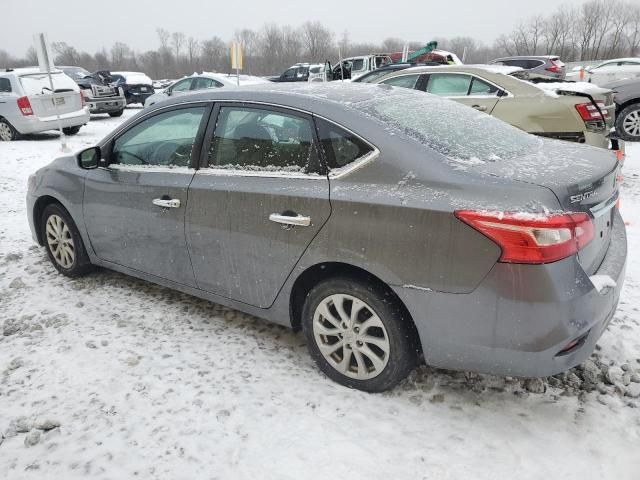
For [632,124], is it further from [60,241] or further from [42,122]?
[42,122]

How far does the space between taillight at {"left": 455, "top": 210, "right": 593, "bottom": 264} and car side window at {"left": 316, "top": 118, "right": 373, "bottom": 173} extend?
0.70 meters

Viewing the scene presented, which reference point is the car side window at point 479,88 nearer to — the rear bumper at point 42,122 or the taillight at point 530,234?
the taillight at point 530,234

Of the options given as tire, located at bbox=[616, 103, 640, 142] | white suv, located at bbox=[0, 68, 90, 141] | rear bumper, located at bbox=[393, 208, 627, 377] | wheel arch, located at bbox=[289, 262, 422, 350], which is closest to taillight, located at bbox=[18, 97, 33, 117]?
white suv, located at bbox=[0, 68, 90, 141]

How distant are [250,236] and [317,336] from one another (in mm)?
678

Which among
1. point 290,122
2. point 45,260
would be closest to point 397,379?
point 290,122

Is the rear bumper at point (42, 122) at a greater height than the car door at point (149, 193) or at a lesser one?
lesser

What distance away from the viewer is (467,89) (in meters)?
7.07

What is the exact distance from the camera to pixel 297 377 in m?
2.82

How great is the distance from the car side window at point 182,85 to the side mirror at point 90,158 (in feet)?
38.4

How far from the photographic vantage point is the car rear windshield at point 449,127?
246 cm

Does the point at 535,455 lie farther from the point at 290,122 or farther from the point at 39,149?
the point at 39,149

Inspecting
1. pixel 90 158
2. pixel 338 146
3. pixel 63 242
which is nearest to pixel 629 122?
pixel 338 146

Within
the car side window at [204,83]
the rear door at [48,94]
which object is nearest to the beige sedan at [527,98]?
the car side window at [204,83]

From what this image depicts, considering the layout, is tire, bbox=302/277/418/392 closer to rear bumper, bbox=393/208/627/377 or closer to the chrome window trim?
rear bumper, bbox=393/208/627/377
